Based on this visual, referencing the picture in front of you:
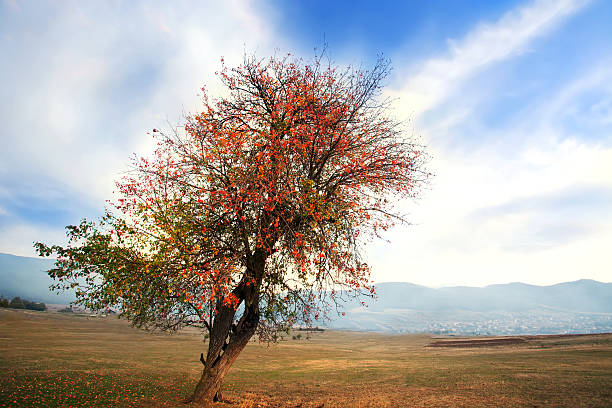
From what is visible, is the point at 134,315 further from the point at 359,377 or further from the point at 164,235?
the point at 359,377

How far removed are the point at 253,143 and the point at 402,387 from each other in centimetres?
2201

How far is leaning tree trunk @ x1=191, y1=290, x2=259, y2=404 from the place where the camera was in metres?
16.7

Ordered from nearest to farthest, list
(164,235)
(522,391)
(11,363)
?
(164,235) → (522,391) → (11,363)

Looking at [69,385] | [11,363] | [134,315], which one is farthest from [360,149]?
[11,363]

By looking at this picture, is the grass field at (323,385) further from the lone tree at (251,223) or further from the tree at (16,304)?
the tree at (16,304)

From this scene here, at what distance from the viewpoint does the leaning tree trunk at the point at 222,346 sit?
16.7 metres

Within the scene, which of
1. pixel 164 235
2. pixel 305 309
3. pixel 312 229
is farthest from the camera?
pixel 305 309

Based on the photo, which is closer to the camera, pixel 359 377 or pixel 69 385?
pixel 69 385

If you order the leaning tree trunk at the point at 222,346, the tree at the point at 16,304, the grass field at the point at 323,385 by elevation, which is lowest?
the tree at the point at 16,304

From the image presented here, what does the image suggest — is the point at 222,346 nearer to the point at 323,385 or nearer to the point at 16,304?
the point at 323,385

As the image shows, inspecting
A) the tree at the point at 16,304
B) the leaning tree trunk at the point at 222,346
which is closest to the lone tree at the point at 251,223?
the leaning tree trunk at the point at 222,346

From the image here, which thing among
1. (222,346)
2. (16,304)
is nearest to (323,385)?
(222,346)

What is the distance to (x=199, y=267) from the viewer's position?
13570 millimetres

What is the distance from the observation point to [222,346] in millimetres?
16938
